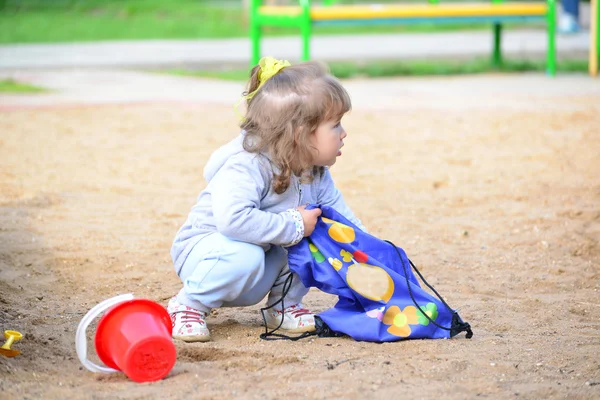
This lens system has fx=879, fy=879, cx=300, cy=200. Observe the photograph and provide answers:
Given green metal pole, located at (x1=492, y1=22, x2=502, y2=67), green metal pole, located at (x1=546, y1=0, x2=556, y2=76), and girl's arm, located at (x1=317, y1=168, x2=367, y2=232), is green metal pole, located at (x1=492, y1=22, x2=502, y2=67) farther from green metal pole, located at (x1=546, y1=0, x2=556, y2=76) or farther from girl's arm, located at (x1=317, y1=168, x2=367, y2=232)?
girl's arm, located at (x1=317, y1=168, x2=367, y2=232)

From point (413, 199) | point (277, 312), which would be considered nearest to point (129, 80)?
point (413, 199)

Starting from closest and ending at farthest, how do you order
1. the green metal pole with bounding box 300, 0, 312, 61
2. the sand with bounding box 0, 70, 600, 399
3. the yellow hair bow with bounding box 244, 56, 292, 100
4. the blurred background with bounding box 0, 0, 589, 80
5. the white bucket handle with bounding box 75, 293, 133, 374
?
the white bucket handle with bounding box 75, 293, 133, 374 < the sand with bounding box 0, 70, 600, 399 < the yellow hair bow with bounding box 244, 56, 292, 100 < the green metal pole with bounding box 300, 0, 312, 61 < the blurred background with bounding box 0, 0, 589, 80

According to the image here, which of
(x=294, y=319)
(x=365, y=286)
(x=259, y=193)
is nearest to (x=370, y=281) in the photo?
(x=365, y=286)

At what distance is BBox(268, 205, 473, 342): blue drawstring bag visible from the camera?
8.64 feet

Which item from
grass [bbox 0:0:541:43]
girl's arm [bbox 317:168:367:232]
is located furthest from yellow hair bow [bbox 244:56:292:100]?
grass [bbox 0:0:541:43]

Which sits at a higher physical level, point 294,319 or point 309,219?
point 309,219

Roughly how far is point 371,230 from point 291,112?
151 cm

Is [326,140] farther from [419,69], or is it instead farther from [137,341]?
[419,69]

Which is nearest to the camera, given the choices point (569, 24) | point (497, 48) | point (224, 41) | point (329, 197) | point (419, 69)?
point (329, 197)

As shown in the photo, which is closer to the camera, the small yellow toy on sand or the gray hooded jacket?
the small yellow toy on sand

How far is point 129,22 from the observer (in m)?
16.1

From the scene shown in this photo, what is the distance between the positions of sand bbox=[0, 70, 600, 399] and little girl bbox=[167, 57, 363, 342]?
0.54ft

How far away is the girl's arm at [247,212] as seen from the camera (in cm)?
255

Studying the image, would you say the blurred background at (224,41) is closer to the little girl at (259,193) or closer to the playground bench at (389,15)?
the playground bench at (389,15)
